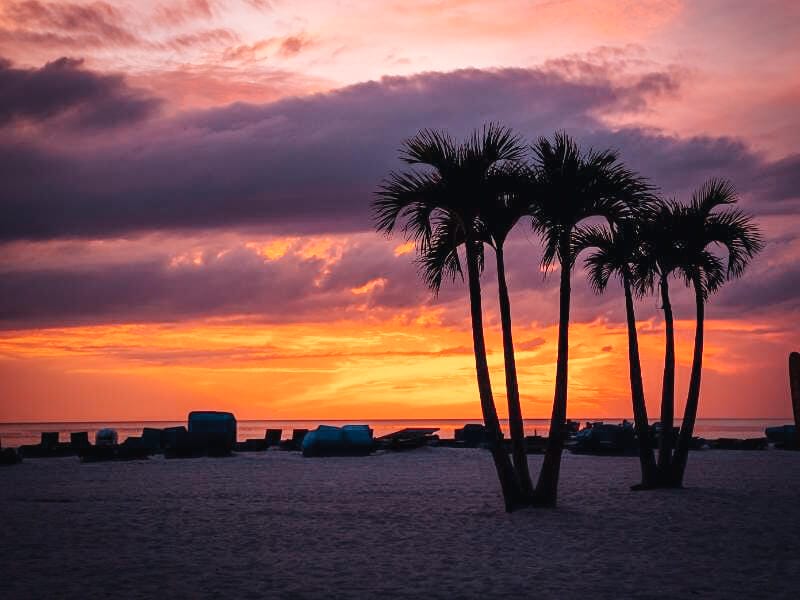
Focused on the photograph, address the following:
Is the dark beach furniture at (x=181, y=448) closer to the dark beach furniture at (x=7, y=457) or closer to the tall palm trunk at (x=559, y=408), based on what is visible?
the dark beach furniture at (x=7, y=457)

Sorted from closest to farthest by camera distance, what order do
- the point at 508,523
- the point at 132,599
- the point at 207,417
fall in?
the point at 132,599 < the point at 508,523 < the point at 207,417

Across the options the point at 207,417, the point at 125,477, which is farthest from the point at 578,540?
the point at 207,417

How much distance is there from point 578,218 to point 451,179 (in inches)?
117

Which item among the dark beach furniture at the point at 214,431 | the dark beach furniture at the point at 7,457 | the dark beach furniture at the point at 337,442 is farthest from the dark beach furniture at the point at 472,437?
the dark beach furniture at the point at 7,457

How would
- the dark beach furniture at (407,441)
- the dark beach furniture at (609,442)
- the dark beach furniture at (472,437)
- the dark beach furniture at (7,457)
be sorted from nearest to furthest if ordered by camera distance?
the dark beach furniture at (7,457) → the dark beach furniture at (609,442) → the dark beach furniture at (407,441) → the dark beach furniture at (472,437)

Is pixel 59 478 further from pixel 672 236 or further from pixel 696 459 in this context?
pixel 696 459

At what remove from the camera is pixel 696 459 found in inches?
1462

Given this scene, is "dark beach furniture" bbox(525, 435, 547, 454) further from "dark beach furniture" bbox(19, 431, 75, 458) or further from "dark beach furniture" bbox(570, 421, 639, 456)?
"dark beach furniture" bbox(19, 431, 75, 458)

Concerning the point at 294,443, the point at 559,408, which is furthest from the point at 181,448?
the point at 559,408

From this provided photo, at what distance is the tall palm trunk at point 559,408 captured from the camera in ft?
62.6

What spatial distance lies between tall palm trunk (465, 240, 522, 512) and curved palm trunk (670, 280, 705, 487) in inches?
251

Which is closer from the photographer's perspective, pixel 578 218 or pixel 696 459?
pixel 578 218

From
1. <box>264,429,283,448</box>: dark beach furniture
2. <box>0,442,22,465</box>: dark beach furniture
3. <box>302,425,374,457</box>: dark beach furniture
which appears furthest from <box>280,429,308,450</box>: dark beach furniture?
<box>0,442,22,465</box>: dark beach furniture

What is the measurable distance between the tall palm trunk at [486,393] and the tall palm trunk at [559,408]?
65 cm
